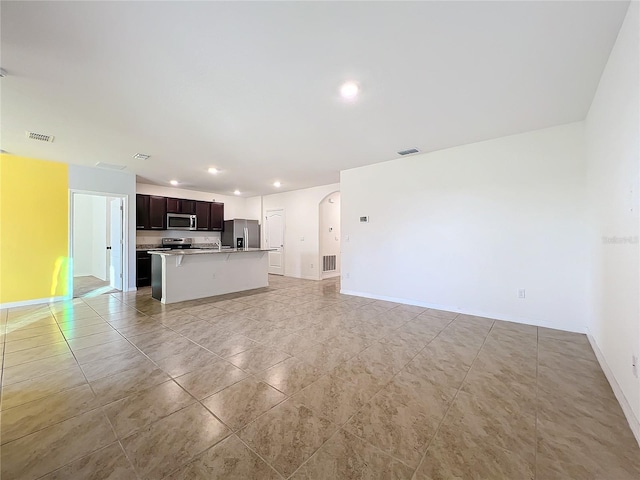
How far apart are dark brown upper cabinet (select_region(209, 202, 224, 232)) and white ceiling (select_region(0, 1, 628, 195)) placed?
14.1ft

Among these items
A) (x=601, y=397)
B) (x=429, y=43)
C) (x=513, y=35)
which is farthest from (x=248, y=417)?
(x=513, y=35)

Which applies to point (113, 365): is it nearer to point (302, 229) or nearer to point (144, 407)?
point (144, 407)

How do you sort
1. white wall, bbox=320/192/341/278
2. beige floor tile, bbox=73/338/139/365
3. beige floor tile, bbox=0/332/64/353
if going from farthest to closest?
white wall, bbox=320/192/341/278 → beige floor tile, bbox=0/332/64/353 → beige floor tile, bbox=73/338/139/365

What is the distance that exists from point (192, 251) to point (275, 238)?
11.8 ft

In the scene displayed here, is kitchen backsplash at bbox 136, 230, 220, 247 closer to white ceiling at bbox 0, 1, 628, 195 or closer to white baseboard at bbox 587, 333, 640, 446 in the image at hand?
white ceiling at bbox 0, 1, 628, 195

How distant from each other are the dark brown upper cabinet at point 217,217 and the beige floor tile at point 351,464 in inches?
310

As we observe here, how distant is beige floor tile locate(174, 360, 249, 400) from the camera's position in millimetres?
2070

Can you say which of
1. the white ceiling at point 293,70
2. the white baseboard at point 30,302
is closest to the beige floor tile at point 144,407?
the white ceiling at point 293,70

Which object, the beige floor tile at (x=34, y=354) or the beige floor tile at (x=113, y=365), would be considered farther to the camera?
the beige floor tile at (x=34, y=354)

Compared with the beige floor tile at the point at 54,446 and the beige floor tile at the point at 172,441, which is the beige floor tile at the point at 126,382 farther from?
the beige floor tile at the point at 172,441

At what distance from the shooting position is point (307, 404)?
1.90 m

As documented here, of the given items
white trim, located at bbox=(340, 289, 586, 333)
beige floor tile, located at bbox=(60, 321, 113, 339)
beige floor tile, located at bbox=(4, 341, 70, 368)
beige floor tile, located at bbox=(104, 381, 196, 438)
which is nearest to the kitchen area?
beige floor tile, located at bbox=(60, 321, 113, 339)

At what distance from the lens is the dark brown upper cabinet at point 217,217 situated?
27.3ft

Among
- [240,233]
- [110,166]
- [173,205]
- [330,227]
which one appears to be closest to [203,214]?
[173,205]
